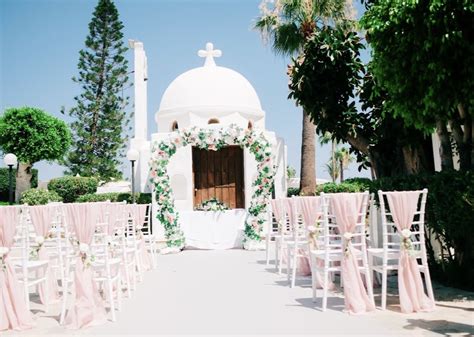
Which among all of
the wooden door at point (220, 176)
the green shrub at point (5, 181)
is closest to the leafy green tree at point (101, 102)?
the green shrub at point (5, 181)

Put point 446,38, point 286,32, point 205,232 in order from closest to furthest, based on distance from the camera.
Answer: point 446,38, point 205,232, point 286,32

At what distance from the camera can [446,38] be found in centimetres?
579

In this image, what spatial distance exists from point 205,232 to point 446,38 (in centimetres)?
889

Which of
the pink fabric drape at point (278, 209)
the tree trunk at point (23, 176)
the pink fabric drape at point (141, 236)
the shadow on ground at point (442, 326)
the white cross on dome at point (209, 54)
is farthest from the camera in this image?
the tree trunk at point (23, 176)

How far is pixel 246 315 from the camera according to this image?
5.57m

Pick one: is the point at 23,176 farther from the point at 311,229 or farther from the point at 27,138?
the point at 311,229

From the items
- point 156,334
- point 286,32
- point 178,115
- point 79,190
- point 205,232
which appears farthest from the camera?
point 79,190

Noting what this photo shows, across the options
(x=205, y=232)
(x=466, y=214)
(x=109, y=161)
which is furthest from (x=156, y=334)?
(x=109, y=161)

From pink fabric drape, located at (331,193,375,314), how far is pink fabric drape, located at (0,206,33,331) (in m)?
3.66

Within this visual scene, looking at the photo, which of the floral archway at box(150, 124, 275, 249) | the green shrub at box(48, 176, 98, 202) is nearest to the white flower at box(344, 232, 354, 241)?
the floral archway at box(150, 124, 275, 249)

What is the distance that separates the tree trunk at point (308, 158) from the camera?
16812mm

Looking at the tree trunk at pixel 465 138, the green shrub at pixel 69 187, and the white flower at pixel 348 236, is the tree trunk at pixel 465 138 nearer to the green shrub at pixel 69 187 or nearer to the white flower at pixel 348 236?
the white flower at pixel 348 236

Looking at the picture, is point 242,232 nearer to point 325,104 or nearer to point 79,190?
point 325,104

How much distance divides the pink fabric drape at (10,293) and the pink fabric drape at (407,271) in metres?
4.30
